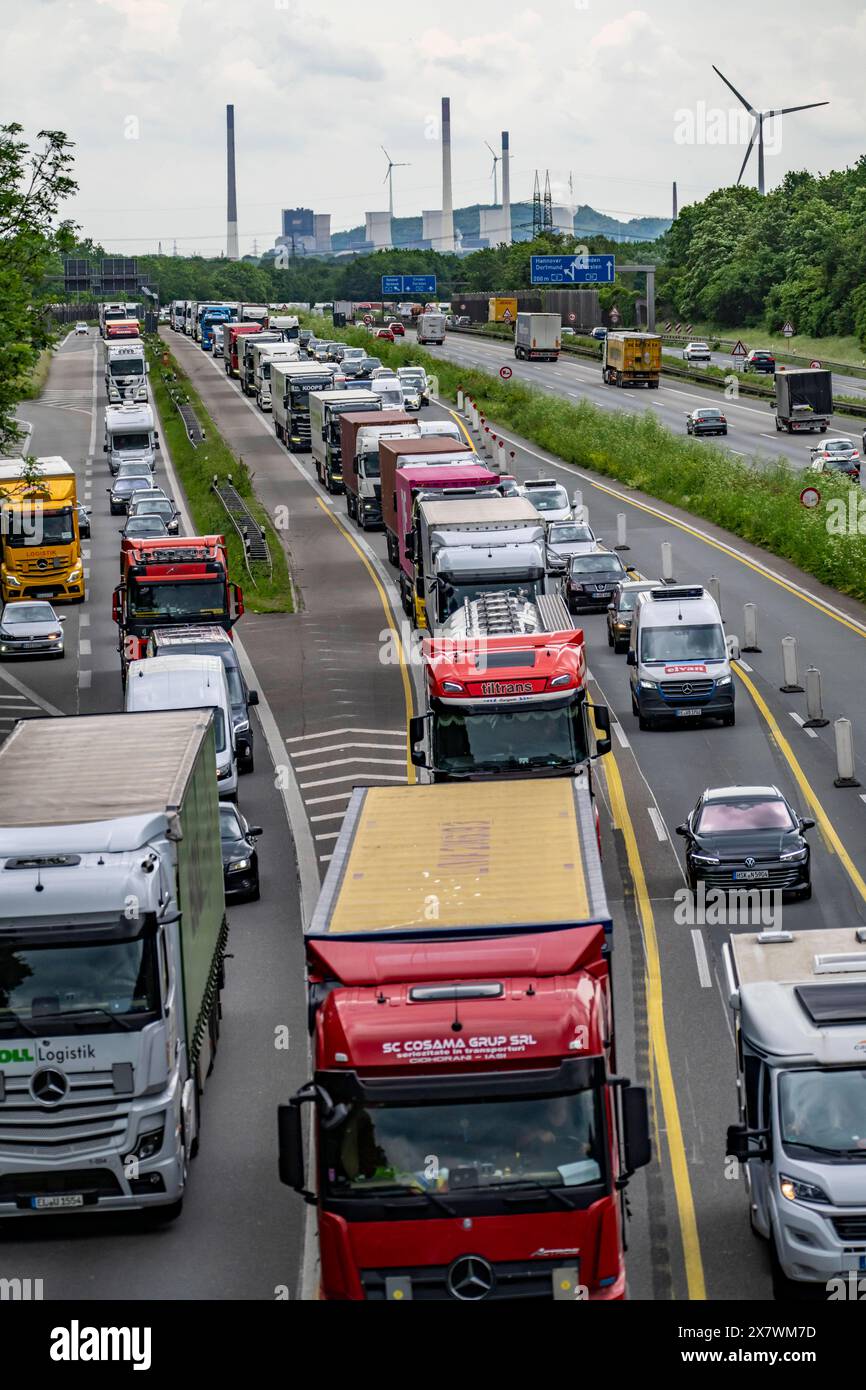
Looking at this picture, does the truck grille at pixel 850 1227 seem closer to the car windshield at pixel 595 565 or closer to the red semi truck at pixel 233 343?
the car windshield at pixel 595 565

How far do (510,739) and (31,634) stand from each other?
2453cm

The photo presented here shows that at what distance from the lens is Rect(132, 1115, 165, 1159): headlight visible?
16562mm

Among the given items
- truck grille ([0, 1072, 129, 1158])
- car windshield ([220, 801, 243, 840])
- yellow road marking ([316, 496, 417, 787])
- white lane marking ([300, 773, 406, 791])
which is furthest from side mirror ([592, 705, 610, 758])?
truck grille ([0, 1072, 129, 1158])

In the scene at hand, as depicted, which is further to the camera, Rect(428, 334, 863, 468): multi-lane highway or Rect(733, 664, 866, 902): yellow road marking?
Rect(428, 334, 863, 468): multi-lane highway

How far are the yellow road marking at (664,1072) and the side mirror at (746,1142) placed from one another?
1.33 metres

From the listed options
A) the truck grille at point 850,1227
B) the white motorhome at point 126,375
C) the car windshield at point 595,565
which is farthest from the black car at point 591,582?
the white motorhome at point 126,375

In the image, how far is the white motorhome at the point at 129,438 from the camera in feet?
257

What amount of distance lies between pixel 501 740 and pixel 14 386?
19300 millimetres

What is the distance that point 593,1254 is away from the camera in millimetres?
12898

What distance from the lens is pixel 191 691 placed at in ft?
110

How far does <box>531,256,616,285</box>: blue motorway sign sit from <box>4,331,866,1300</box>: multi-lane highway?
187ft

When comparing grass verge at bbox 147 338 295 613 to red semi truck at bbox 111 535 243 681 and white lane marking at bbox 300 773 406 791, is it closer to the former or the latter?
red semi truck at bbox 111 535 243 681

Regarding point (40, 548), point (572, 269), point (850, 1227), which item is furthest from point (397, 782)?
point (572, 269)

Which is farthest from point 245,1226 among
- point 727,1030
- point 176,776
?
point 727,1030
